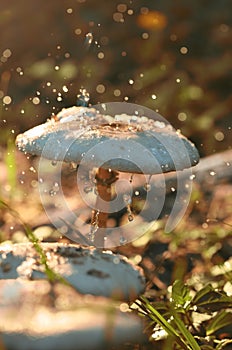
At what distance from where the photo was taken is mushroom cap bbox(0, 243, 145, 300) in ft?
6.58

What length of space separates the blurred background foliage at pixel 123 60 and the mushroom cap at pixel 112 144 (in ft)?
6.75

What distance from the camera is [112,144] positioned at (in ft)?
7.56

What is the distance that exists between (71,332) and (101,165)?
3.45 feet

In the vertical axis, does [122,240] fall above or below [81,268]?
below

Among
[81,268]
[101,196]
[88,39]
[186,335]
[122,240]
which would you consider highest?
[81,268]

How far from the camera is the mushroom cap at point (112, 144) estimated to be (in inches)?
90.7

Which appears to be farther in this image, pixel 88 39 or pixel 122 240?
pixel 88 39

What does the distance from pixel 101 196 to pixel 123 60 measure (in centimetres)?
352

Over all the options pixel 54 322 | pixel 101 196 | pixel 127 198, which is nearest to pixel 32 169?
pixel 127 198

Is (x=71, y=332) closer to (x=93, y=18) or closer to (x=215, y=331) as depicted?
(x=215, y=331)

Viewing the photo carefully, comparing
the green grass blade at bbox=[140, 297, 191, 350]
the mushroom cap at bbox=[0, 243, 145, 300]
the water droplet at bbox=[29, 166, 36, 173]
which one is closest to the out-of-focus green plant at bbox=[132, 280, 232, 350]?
the green grass blade at bbox=[140, 297, 191, 350]

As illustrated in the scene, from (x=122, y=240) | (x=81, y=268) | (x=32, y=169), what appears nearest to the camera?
(x=81, y=268)

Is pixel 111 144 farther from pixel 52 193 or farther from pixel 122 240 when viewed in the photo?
pixel 52 193

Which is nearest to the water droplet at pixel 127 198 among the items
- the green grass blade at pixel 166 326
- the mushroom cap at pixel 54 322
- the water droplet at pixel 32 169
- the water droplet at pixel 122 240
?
the water droplet at pixel 122 240
